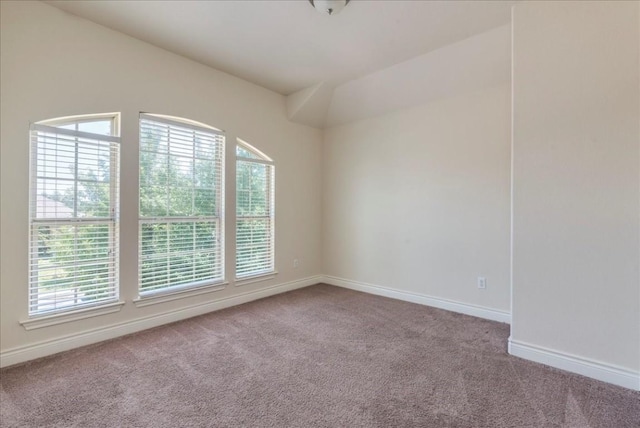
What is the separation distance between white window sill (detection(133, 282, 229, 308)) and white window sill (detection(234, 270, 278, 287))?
7.5 inches

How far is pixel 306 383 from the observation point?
2.08 meters

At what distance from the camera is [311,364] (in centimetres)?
233

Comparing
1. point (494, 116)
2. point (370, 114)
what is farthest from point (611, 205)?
point (370, 114)

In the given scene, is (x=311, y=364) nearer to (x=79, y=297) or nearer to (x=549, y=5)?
(x=79, y=297)

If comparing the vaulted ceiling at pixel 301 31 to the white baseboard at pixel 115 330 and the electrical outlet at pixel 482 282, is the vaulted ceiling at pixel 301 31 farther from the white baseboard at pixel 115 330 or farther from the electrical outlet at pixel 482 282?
the white baseboard at pixel 115 330

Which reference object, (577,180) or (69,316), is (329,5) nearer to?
(577,180)

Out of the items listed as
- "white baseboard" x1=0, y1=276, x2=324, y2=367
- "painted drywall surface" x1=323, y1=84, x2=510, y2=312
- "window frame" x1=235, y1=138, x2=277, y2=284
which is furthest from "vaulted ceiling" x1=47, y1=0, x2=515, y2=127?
"white baseboard" x1=0, y1=276, x2=324, y2=367

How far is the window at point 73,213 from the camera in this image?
2426mm

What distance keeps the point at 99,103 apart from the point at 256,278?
2.57 meters

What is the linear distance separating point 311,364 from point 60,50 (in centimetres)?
335

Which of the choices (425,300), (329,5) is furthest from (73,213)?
(425,300)

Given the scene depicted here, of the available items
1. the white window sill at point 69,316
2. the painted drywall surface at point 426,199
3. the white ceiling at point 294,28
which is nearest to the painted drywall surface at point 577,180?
the white ceiling at point 294,28

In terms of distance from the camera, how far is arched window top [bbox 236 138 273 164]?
3839 millimetres

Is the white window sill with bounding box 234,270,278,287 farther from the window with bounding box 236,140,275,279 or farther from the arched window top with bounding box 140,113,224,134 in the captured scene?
the arched window top with bounding box 140,113,224,134
